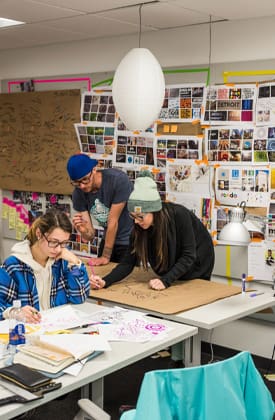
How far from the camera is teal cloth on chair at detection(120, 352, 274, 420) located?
184 cm

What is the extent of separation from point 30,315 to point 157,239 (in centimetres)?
93

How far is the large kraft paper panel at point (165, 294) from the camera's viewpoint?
124 inches

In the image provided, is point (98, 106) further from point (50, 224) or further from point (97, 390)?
point (97, 390)

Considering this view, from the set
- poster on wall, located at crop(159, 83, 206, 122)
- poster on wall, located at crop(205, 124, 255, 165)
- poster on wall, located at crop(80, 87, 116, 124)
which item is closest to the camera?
poster on wall, located at crop(205, 124, 255, 165)

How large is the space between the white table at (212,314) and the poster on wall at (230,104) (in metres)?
1.30

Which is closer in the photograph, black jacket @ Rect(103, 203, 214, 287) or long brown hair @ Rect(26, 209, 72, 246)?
long brown hair @ Rect(26, 209, 72, 246)

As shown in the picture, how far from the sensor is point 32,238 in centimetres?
301

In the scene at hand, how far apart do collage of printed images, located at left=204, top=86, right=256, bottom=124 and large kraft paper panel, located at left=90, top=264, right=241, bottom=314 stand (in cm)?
117

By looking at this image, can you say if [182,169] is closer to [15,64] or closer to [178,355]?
[178,355]

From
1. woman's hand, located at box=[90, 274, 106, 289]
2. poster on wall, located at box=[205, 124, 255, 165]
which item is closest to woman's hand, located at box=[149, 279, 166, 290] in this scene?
woman's hand, located at box=[90, 274, 106, 289]

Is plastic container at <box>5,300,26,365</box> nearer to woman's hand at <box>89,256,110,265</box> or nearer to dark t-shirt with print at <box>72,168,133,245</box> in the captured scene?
woman's hand at <box>89,256,110,265</box>

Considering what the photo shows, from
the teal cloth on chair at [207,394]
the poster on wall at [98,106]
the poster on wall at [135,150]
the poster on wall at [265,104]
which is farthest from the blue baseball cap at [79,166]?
the teal cloth on chair at [207,394]

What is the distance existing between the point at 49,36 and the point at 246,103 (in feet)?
5.52

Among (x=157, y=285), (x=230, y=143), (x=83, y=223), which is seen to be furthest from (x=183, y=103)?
(x=157, y=285)
